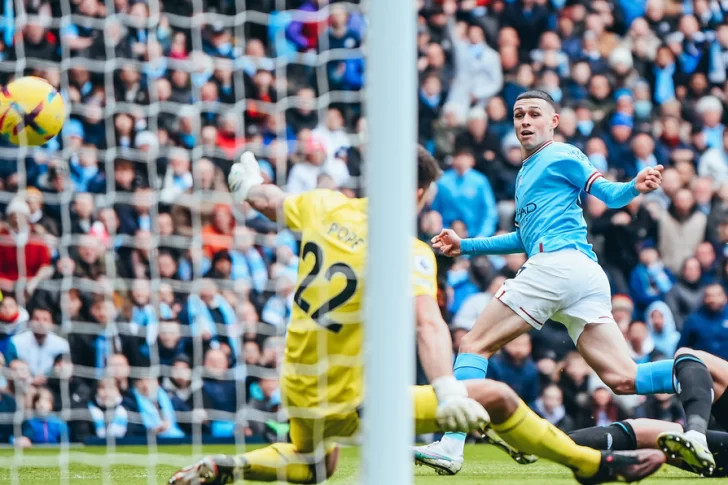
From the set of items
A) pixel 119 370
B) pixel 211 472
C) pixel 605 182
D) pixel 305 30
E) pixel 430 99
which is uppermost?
pixel 305 30

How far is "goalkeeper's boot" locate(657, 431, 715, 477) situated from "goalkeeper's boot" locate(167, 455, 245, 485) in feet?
6.43

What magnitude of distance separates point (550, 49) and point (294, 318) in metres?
6.77

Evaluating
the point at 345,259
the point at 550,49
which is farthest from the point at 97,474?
the point at 550,49

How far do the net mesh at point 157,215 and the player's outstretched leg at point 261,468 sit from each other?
9.14 feet

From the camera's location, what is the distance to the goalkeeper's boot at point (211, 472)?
16.3 feet

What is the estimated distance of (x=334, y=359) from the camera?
4898 millimetres

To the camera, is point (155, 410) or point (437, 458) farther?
point (155, 410)

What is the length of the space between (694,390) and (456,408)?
164cm

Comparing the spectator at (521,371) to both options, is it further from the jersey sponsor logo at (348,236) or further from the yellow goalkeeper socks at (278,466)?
the jersey sponsor logo at (348,236)

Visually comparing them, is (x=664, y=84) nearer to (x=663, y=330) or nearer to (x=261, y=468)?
(x=663, y=330)

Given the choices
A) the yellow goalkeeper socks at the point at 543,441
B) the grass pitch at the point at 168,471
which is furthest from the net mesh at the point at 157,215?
the yellow goalkeeper socks at the point at 543,441

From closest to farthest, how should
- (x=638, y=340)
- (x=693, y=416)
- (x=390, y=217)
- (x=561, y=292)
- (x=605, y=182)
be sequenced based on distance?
(x=390, y=217)
(x=693, y=416)
(x=605, y=182)
(x=561, y=292)
(x=638, y=340)

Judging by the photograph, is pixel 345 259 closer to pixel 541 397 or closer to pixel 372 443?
pixel 372 443

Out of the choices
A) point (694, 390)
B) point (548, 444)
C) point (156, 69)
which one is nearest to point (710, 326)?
point (694, 390)
